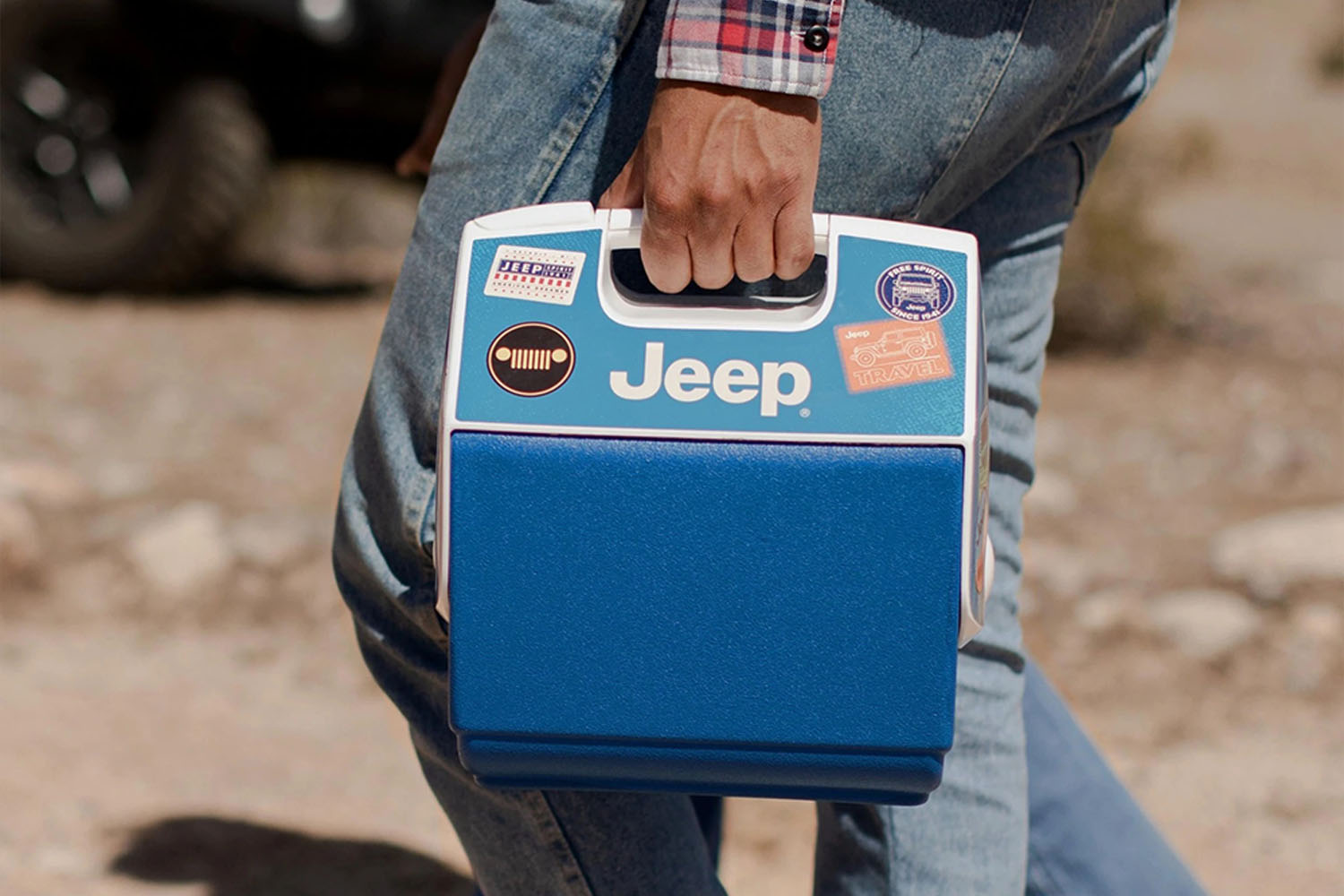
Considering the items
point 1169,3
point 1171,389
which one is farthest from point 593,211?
point 1171,389

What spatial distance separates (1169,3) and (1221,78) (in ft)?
38.7

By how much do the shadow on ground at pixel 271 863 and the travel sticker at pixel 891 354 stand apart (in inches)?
46.2

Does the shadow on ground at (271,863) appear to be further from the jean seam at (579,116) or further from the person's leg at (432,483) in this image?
the jean seam at (579,116)

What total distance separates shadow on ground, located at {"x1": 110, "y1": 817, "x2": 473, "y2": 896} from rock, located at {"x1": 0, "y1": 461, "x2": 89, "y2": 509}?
1110 millimetres

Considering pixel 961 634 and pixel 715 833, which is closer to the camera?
pixel 961 634

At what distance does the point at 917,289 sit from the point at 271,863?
1313mm

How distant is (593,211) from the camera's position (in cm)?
88

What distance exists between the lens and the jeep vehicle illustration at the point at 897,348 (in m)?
0.82

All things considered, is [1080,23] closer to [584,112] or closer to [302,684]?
[584,112]

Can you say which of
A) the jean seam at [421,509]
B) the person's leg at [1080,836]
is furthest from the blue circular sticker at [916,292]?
the person's leg at [1080,836]

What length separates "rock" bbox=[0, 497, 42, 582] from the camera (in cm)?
259

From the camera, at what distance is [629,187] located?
0.89m

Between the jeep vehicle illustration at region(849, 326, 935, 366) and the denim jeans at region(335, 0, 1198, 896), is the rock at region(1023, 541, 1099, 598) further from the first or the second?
the jeep vehicle illustration at region(849, 326, 935, 366)

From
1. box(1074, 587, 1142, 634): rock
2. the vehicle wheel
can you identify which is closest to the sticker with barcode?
box(1074, 587, 1142, 634): rock
